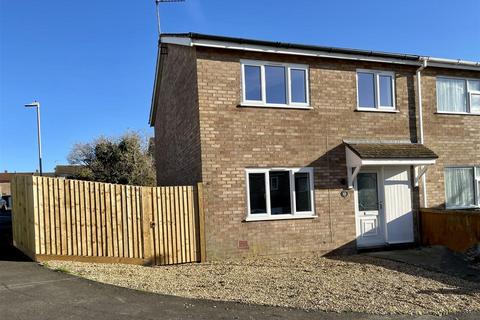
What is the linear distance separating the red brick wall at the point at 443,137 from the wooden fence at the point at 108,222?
Result: 7144mm

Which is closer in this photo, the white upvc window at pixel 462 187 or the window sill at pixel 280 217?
the window sill at pixel 280 217

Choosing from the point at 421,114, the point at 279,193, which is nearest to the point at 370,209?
the point at 279,193

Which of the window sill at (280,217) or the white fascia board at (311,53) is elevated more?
the white fascia board at (311,53)

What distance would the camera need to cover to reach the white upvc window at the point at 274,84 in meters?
11.6

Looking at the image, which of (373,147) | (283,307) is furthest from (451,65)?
(283,307)

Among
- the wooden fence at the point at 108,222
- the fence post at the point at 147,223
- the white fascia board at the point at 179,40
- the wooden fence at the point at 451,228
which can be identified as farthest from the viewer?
the wooden fence at the point at 451,228

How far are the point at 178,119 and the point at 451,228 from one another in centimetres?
812

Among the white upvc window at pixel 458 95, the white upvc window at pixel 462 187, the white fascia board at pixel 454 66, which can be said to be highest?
the white fascia board at pixel 454 66

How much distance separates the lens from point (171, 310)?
21.0ft

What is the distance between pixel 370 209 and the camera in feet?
42.0

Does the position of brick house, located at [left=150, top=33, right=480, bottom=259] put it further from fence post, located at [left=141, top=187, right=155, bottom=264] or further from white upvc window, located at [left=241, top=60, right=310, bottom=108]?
fence post, located at [left=141, top=187, right=155, bottom=264]

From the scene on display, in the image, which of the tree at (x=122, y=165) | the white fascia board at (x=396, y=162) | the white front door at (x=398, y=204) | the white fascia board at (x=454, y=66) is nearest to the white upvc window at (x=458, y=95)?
the white fascia board at (x=454, y=66)

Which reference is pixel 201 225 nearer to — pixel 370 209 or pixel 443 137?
pixel 370 209

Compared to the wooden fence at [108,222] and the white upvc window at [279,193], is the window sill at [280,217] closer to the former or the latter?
the white upvc window at [279,193]
